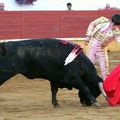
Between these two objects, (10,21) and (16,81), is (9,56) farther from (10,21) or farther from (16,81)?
(10,21)

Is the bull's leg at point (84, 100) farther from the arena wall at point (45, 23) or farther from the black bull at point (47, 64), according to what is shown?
the arena wall at point (45, 23)

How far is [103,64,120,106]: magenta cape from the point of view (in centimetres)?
808

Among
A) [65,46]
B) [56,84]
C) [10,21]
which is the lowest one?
[10,21]

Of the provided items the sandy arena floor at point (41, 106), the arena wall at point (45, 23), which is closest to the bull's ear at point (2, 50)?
the sandy arena floor at point (41, 106)

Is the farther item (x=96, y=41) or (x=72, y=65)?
(x=96, y=41)

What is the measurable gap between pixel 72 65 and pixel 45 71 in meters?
0.36

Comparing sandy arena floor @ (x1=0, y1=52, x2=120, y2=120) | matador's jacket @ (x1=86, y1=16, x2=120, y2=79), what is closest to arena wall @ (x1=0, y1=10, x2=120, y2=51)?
sandy arena floor @ (x1=0, y1=52, x2=120, y2=120)

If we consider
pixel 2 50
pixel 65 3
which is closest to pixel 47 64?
pixel 2 50

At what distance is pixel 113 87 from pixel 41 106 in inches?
38.9

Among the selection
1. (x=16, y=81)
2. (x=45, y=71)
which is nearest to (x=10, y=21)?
(x=16, y=81)

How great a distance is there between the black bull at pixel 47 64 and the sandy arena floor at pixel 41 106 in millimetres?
298

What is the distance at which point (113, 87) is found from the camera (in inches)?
323

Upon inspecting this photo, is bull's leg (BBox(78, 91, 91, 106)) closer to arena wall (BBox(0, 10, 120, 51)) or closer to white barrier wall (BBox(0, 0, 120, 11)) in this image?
arena wall (BBox(0, 10, 120, 51))

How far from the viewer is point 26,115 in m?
7.04
